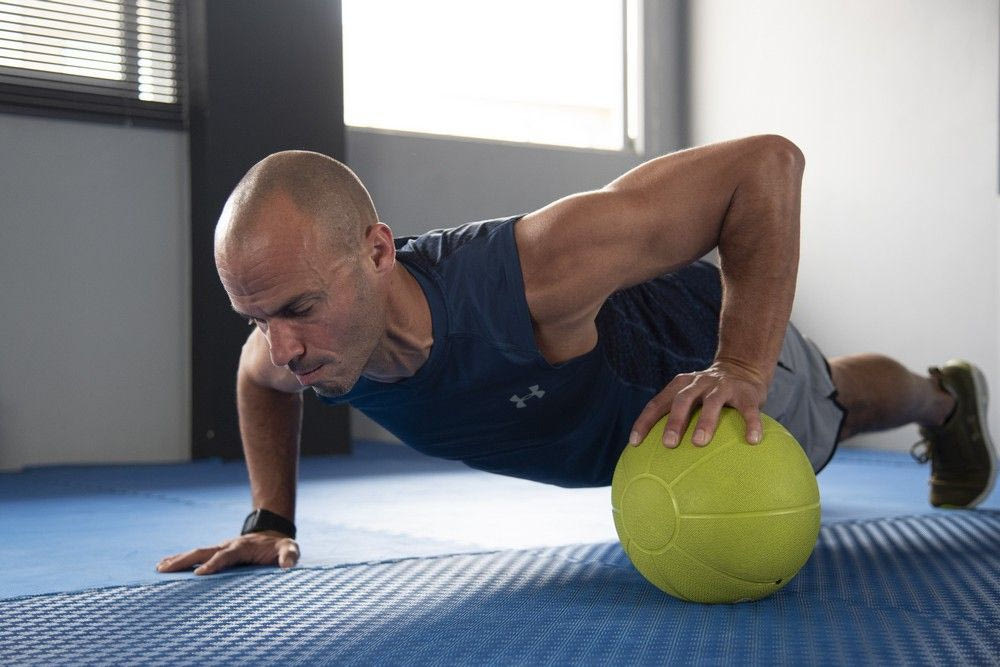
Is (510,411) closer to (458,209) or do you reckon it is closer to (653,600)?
(653,600)

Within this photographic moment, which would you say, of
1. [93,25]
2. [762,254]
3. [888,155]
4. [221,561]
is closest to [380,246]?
[762,254]

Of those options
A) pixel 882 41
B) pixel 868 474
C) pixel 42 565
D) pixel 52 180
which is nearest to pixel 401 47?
pixel 52 180

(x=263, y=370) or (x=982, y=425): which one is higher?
(x=263, y=370)

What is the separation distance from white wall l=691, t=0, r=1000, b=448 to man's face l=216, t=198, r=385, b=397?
3.86 metres

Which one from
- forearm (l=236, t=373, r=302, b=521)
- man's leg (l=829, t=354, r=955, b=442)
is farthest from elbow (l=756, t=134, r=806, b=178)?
forearm (l=236, t=373, r=302, b=521)

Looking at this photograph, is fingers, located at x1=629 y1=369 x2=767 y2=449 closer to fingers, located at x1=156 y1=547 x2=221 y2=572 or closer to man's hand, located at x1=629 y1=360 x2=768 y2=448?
man's hand, located at x1=629 y1=360 x2=768 y2=448

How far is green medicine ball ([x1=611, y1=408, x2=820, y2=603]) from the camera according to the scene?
1601mm

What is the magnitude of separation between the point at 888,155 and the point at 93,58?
3639 millimetres

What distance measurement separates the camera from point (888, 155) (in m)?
5.27

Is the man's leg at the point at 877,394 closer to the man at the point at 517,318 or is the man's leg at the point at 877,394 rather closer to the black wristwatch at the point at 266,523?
the man at the point at 517,318

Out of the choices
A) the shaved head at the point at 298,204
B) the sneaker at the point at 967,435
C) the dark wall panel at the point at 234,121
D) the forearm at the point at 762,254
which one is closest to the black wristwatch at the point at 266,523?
the shaved head at the point at 298,204

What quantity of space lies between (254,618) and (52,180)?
3406mm

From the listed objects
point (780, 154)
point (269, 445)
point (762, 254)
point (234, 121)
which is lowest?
point (269, 445)

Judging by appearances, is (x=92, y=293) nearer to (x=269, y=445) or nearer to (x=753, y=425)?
(x=269, y=445)
